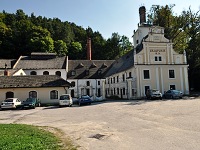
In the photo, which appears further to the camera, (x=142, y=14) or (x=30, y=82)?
(x=142, y=14)

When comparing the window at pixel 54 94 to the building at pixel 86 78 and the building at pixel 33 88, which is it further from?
the building at pixel 86 78

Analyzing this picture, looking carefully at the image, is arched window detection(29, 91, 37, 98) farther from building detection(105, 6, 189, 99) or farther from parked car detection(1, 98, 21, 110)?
building detection(105, 6, 189, 99)

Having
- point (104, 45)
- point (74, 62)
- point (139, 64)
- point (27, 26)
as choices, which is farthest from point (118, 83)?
point (27, 26)

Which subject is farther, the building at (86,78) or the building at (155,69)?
the building at (86,78)

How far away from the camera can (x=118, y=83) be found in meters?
48.2

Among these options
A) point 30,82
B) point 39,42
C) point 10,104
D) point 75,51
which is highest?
point 39,42

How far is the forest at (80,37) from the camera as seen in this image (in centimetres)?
4975

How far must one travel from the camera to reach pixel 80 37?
93625mm

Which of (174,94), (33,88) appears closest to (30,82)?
(33,88)

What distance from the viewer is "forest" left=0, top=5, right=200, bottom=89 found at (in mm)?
49750

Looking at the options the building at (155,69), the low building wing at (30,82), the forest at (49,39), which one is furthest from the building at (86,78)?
the forest at (49,39)

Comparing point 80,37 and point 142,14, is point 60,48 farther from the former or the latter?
point 142,14

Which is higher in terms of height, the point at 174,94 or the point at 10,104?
the point at 174,94

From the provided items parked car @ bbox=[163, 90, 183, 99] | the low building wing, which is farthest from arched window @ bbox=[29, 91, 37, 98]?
parked car @ bbox=[163, 90, 183, 99]
